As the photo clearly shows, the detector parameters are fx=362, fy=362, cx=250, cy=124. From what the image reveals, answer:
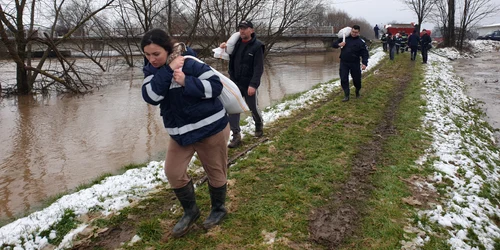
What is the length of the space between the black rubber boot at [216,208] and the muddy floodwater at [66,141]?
242 centimetres

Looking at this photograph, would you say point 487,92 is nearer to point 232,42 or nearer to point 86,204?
point 232,42

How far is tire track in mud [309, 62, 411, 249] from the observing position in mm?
3305

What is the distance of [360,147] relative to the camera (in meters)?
5.64

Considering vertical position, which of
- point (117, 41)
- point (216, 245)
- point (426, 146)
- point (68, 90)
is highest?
point (117, 41)

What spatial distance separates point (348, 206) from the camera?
3.79 metres

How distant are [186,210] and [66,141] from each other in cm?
510

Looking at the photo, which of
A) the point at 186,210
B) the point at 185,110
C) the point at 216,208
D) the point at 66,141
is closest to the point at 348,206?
the point at 216,208

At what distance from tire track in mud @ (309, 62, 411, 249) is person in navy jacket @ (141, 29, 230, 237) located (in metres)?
1.02

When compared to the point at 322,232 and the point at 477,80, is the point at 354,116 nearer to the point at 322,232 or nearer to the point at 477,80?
the point at 322,232

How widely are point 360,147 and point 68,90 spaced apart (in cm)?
1188

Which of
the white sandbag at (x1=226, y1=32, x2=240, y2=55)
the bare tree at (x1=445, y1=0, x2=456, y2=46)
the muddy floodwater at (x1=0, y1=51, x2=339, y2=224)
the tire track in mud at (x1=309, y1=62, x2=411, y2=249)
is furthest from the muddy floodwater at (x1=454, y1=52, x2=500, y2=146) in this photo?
the bare tree at (x1=445, y1=0, x2=456, y2=46)

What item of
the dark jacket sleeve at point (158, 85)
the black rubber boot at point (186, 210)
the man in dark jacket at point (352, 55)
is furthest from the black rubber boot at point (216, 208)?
the man in dark jacket at point (352, 55)

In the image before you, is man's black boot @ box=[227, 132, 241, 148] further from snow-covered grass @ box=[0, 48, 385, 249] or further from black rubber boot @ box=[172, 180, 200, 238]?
black rubber boot @ box=[172, 180, 200, 238]

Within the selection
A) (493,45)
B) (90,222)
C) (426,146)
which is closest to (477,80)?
(426,146)
